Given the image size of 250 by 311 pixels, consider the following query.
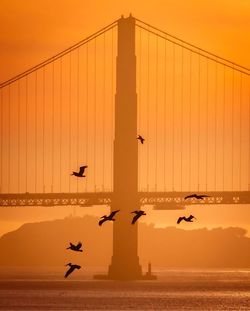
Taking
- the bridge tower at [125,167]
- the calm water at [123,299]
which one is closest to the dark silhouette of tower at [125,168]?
the bridge tower at [125,167]

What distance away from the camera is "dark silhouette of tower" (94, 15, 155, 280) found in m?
104

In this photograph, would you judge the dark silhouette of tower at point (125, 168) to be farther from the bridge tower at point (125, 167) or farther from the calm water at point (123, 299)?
the calm water at point (123, 299)

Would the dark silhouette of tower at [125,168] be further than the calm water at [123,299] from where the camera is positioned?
Yes

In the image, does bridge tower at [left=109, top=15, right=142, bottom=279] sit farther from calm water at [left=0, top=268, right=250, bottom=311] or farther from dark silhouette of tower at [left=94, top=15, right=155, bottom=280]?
calm water at [left=0, top=268, right=250, bottom=311]

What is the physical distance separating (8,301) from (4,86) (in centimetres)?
2370

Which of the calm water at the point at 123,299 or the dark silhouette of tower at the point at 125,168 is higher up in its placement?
the dark silhouette of tower at the point at 125,168

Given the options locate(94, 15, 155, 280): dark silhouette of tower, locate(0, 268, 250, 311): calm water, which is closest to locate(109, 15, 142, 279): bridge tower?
locate(94, 15, 155, 280): dark silhouette of tower

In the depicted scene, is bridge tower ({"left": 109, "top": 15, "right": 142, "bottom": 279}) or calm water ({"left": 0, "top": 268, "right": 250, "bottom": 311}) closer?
calm water ({"left": 0, "top": 268, "right": 250, "bottom": 311})

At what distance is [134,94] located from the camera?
4186 inches

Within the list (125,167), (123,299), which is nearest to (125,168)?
(125,167)

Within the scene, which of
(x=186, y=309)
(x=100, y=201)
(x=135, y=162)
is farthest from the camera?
(x=100, y=201)

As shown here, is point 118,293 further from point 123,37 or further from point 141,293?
point 123,37

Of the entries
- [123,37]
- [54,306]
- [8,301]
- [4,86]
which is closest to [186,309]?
[54,306]

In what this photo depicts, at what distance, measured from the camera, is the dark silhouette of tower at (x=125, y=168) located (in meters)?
104
